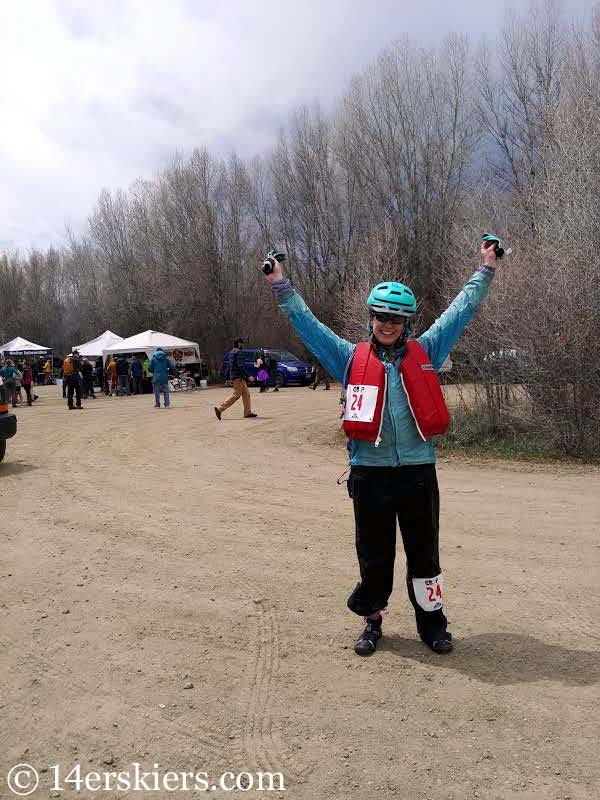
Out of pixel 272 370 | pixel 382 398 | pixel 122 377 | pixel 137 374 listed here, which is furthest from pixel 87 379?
pixel 382 398

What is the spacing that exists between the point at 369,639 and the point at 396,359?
1500mm

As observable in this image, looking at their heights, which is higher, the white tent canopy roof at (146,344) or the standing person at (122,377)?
the white tent canopy roof at (146,344)

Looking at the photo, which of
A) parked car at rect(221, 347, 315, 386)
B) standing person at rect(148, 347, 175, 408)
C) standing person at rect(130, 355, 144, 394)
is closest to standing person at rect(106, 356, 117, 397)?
standing person at rect(130, 355, 144, 394)

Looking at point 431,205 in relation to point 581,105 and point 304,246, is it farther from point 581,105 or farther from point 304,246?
point 581,105

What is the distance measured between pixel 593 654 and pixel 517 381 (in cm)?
675

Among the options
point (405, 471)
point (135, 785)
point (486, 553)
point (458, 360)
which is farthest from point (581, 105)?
point (135, 785)

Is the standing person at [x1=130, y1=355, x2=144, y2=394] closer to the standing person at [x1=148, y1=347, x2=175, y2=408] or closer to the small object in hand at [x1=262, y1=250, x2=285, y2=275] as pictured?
the standing person at [x1=148, y1=347, x2=175, y2=408]

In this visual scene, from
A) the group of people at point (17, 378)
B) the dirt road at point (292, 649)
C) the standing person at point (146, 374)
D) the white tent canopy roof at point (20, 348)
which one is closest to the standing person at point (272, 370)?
the standing person at point (146, 374)

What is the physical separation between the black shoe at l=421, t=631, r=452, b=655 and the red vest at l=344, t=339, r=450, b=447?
1.07m

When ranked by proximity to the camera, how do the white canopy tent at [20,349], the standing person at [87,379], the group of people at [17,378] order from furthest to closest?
the white canopy tent at [20,349] → the standing person at [87,379] → the group of people at [17,378]

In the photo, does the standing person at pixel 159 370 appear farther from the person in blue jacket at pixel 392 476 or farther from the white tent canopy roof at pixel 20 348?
the white tent canopy roof at pixel 20 348

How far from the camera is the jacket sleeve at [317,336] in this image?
3564mm

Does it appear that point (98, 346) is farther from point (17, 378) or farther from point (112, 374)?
point (17, 378)

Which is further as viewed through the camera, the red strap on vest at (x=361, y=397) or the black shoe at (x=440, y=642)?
the black shoe at (x=440, y=642)
